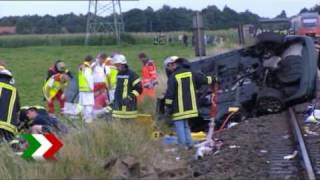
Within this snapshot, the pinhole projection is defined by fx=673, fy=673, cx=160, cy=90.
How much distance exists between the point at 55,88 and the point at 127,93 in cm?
520

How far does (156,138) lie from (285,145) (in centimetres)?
216

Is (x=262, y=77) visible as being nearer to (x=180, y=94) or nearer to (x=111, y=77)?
(x=111, y=77)

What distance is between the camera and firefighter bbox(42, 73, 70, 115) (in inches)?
642

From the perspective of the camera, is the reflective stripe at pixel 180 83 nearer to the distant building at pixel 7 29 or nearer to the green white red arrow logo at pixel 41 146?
the green white red arrow logo at pixel 41 146

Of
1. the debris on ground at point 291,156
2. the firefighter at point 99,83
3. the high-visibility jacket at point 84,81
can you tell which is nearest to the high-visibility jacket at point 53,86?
the high-visibility jacket at point 84,81

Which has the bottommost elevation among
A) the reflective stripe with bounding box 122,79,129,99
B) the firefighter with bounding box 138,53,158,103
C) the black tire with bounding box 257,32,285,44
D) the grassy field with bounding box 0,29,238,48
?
the grassy field with bounding box 0,29,238,48

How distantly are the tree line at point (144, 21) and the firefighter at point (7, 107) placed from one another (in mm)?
64988

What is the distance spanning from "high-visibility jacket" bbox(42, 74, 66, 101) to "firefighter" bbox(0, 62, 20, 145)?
272 inches

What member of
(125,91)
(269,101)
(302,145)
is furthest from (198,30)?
(302,145)

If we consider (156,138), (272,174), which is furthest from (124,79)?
(272,174)

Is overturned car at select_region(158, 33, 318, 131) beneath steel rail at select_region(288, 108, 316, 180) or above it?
above

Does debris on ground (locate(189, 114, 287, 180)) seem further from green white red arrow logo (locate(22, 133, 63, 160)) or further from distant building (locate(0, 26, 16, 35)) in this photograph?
distant building (locate(0, 26, 16, 35))

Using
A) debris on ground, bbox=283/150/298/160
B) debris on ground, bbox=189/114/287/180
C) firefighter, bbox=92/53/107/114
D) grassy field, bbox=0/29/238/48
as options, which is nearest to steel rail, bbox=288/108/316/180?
debris on ground, bbox=283/150/298/160

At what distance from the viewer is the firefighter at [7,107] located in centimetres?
927
